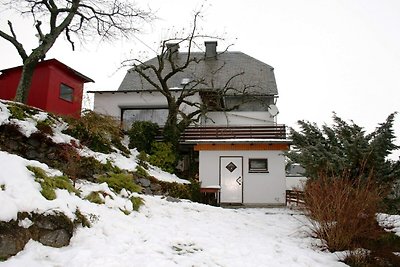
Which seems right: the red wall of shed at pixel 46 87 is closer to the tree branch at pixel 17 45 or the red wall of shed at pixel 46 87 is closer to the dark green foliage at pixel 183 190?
the tree branch at pixel 17 45

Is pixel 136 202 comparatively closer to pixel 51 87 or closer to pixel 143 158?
pixel 143 158

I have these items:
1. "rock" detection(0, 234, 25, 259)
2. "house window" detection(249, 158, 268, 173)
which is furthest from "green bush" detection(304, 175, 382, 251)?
"house window" detection(249, 158, 268, 173)

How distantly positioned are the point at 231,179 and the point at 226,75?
10741 millimetres

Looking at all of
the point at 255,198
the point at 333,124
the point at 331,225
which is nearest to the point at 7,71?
the point at 255,198

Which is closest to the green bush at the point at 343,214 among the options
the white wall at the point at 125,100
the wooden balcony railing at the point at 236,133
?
the wooden balcony railing at the point at 236,133

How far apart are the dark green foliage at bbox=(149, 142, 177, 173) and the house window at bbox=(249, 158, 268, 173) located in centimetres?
376

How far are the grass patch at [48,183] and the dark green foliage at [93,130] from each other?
20.5 feet

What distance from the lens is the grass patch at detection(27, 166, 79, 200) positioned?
5338 mm

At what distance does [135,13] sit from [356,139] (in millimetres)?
13548

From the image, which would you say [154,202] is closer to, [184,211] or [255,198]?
[184,211]

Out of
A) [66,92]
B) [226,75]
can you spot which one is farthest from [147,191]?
[226,75]

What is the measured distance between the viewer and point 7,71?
17.0 meters

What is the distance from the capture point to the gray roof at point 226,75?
904 inches

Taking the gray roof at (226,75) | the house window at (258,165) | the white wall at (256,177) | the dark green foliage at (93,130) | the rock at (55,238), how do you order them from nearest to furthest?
1. the rock at (55,238)
2. the dark green foliage at (93,130)
3. the white wall at (256,177)
4. the house window at (258,165)
5. the gray roof at (226,75)
